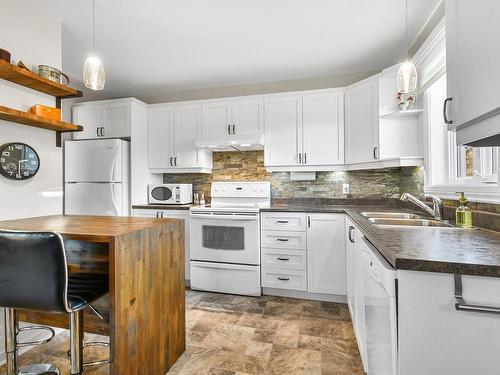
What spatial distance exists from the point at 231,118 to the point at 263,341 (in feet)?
8.16

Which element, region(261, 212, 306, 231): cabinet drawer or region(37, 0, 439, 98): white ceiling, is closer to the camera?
region(37, 0, 439, 98): white ceiling

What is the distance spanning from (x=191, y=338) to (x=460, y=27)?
250cm

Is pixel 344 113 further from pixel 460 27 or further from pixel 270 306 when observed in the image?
pixel 270 306

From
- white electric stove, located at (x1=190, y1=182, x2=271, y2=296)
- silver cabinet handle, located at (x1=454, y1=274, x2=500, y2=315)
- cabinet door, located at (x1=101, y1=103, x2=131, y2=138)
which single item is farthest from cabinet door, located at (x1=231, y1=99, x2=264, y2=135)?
silver cabinet handle, located at (x1=454, y1=274, x2=500, y2=315)

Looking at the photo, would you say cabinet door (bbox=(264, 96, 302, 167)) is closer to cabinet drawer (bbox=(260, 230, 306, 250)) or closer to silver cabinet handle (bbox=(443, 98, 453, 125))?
cabinet drawer (bbox=(260, 230, 306, 250))

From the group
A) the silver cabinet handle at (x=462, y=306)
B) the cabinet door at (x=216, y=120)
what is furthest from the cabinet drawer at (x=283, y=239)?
the silver cabinet handle at (x=462, y=306)

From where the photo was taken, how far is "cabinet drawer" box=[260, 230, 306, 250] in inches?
113

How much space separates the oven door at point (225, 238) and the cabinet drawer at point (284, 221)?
0.10 meters

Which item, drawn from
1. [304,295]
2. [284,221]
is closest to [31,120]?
[284,221]

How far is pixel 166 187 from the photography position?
3.56 m

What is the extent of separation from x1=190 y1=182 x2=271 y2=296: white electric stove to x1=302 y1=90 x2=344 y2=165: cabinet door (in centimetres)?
96

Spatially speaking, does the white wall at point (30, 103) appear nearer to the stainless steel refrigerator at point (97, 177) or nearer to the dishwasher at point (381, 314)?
the stainless steel refrigerator at point (97, 177)

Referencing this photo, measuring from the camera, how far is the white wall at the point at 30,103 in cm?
197

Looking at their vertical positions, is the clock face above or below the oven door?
above
